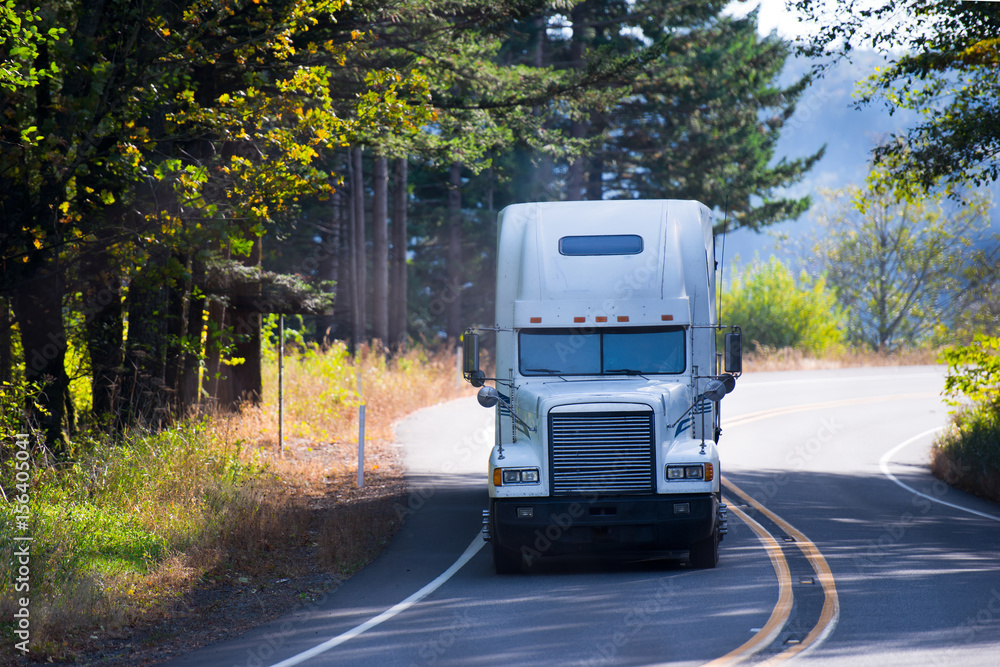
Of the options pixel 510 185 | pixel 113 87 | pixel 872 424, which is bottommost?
pixel 872 424

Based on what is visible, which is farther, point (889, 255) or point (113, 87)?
point (889, 255)

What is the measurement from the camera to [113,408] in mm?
13945

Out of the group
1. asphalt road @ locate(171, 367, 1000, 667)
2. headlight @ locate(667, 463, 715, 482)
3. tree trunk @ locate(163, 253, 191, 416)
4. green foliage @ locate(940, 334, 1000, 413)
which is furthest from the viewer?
green foliage @ locate(940, 334, 1000, 413)

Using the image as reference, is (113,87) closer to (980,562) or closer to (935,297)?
(980,562)

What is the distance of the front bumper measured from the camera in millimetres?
9539

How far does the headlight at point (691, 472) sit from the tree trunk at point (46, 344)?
26.6 feet

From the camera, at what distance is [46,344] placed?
12.7 metres

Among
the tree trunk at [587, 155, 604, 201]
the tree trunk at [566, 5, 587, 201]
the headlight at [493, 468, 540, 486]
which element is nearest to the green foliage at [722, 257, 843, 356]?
the tree trunk at [587, 155, 604, 201]

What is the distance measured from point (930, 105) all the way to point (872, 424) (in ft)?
36.9

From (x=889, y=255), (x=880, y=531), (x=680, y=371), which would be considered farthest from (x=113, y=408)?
(x=889, y=255)

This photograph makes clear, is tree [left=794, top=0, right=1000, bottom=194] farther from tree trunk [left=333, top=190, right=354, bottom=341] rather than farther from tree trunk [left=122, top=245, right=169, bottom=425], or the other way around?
tree trunk [left=333, top=190, right=354, bottom=341]

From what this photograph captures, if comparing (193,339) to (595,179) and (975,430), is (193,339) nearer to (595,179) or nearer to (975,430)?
(975,430)

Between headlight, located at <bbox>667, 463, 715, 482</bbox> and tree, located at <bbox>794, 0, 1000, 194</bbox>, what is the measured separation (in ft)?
26.2

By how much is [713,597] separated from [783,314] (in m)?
38.8
